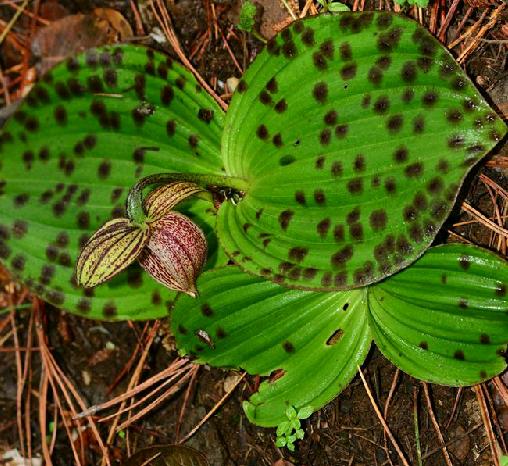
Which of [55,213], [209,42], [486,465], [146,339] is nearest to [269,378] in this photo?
[146,339]

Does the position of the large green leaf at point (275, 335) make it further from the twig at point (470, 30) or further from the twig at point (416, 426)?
the twig at point (470, 30)

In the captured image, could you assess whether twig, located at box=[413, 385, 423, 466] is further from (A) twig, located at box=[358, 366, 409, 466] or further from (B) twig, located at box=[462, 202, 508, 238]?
(B) twig, located at box=[462, 202, 508, 238]

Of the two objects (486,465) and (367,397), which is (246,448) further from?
(486,465)

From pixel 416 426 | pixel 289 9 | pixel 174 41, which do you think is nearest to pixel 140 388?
pixel 416 426

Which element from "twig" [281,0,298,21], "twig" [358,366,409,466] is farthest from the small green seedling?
"twig" [281,0,298,21]

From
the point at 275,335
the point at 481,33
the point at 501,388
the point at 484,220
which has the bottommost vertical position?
the point at 501,388

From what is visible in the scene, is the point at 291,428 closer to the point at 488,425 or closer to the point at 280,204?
the point at 488,425

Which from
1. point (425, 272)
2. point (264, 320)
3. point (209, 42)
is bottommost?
point (264, 320)
